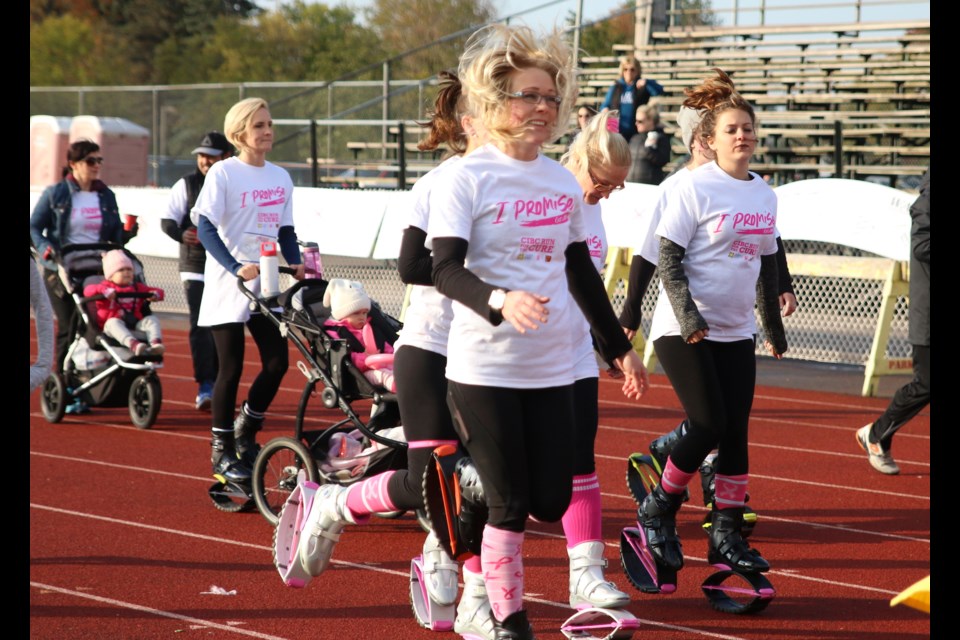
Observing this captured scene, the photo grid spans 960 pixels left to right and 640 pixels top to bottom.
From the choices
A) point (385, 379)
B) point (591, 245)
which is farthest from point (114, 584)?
point (591, 245)

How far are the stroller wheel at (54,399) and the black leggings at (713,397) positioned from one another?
230 inches

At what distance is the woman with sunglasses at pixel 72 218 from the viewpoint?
34.1 ft

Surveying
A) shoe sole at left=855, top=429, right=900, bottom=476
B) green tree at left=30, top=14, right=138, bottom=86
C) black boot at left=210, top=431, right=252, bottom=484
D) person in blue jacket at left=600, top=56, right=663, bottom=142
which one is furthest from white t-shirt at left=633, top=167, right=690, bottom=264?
green tree at left=30, top=14, right=138, bottom=86

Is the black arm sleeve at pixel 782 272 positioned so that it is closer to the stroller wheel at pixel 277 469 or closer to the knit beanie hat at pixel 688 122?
the knit beanie hat at pixel 688 122

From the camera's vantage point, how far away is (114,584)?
19.0 feet

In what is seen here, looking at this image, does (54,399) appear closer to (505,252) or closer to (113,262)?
(113,262)

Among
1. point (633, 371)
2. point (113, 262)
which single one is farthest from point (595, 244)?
→ point (113, 262)

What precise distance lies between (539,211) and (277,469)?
10.1ft

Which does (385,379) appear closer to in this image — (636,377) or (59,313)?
(636,377)

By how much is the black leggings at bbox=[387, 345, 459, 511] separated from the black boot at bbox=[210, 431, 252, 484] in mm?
2279

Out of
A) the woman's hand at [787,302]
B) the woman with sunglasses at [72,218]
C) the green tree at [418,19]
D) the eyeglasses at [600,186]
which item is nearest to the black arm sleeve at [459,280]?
the eyeglasses at [600,186]

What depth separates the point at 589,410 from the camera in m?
5.45

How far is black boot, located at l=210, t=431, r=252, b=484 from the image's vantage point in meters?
7.10
